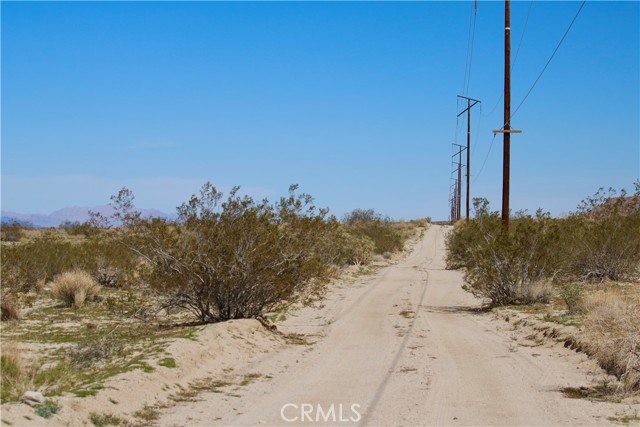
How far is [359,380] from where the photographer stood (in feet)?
34.7

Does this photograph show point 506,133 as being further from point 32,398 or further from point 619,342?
point 32,398

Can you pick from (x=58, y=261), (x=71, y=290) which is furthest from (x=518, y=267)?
(x=58, y=261)

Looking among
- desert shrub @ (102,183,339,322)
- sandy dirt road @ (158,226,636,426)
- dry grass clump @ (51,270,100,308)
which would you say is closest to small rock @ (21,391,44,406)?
sandy dirt road @ (158,226,636,426)

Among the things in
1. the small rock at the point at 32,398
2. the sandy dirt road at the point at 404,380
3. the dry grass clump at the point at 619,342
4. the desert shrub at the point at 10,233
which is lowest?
the sandy dirt road at the point at 404,380

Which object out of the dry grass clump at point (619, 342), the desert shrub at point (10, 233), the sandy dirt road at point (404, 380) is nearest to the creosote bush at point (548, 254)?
the sandy dirt road at point (404, 380)

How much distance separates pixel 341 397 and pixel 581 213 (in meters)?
24.8

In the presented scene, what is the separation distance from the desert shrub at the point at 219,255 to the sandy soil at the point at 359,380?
3.04 ft

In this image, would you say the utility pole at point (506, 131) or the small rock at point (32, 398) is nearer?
the small rock at point (32, 398)

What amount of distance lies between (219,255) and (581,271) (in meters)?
16.5

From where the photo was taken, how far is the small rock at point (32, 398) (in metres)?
7.51

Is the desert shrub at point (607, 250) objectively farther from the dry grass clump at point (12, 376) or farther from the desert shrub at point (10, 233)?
the desert shrub at point (10, 233)

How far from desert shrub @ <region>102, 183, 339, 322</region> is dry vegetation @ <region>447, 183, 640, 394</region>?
6.64 m

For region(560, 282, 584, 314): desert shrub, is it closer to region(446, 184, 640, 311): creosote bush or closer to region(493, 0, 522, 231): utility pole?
region(446, 184, 640, 311): creosote bush

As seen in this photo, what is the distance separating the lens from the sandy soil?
8.34 meters
